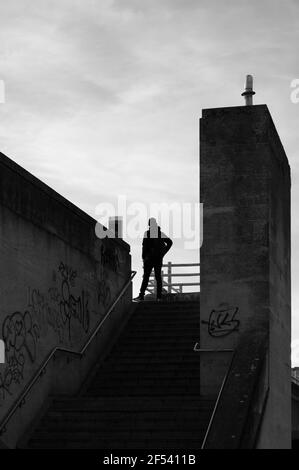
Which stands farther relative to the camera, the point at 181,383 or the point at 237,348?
the point at 181,383

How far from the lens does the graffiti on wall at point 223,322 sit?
49.9 feet

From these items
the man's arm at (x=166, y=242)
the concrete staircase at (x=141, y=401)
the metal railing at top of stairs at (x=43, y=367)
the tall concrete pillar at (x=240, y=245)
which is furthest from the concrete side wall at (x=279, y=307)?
the man's arm at (x=166, y=242)

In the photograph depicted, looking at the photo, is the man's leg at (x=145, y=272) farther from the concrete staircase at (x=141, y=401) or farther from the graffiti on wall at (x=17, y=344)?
the graffiti on wall at (x=17, y=344)

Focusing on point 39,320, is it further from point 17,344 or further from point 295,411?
point 295,411

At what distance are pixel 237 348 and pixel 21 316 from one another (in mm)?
3179

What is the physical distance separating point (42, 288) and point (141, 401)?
2354 mm

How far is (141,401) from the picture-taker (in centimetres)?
1483

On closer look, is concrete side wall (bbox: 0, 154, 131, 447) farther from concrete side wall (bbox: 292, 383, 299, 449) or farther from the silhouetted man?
concrete side wall (bbox: 292, 383, 299, 449)

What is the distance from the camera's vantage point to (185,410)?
14.4 m

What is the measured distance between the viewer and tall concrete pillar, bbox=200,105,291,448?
49.8 ft

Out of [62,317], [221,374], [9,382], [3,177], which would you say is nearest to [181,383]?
[221,374]

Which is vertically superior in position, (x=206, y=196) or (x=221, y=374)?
(x=206, y=196)

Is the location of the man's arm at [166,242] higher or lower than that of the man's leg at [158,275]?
higher

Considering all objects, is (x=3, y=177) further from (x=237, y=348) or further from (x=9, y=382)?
(x=237, y=348)
